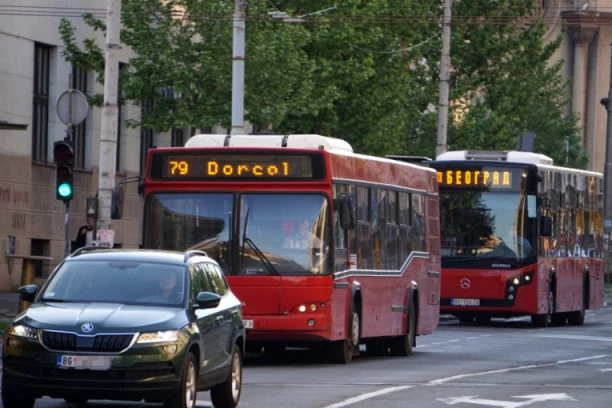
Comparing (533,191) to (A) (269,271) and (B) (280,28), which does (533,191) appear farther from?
(A) (269,271)

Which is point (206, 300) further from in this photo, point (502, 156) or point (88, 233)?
point (502, 156)

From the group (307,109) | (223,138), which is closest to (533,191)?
(307,109)

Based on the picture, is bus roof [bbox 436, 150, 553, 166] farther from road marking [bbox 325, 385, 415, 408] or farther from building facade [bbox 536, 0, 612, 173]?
building facade [bbox 536, 0, 612, 173]

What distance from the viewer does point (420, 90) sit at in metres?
55.8

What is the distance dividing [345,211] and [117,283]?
6315 millimetres

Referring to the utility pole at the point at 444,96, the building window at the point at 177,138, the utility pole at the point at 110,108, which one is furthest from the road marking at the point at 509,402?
the building window at the point at 177,138

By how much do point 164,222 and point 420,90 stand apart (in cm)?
3572

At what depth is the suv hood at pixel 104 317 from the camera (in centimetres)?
1359

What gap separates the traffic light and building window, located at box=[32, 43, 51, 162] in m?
17.5

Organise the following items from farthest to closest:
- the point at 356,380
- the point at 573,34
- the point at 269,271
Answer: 1. the point at 573,34
2. the point at 269,271
3. the point at 356,380

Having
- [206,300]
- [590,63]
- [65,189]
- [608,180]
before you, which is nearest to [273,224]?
[65,189]

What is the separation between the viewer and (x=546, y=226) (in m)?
32.2

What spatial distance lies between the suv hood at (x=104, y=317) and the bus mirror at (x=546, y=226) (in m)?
18.8

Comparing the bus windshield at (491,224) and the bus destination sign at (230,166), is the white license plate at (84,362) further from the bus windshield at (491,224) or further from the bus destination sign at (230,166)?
the bus windshield at (491,224)
